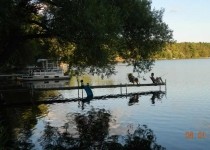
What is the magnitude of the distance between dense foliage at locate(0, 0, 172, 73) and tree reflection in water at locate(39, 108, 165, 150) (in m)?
4.57

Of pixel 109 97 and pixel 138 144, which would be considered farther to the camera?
pixel 109 97

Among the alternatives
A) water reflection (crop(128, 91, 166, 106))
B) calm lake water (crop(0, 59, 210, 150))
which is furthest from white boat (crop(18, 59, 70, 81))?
calm lake water (crop(0, 59, 210, 150))

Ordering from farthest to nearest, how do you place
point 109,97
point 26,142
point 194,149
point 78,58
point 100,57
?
point 109,97 < point 78,58 < point 100,57 < point 26,142 < point 194,149

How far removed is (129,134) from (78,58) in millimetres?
7336

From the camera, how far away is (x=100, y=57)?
2645 cm

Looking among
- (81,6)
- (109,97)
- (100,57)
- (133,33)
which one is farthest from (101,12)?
(109,97)

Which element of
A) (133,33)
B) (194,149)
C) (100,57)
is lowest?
(194,149)

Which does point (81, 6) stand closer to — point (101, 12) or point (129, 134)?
point (101, 12)

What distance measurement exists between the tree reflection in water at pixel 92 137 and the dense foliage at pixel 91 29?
4570mm

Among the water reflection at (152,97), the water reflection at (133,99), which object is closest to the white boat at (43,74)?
the water reflection at (152,97)

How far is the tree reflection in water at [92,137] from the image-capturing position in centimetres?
2369

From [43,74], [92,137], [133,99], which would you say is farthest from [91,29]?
[43,74]
